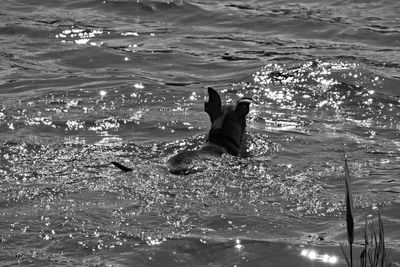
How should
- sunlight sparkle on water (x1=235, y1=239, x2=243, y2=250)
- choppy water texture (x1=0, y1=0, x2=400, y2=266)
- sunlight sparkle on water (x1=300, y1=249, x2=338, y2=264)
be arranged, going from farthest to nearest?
choppy water texture (x1=0, y1=0, x2=400, y2=266) → sunlight sparkle on water (x1=235, y1=239, x2=243, y2=250) → sunlight sparkle on water (x1=300, y1=249, x2=338, y2=264)

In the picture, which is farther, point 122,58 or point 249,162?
point 122,58

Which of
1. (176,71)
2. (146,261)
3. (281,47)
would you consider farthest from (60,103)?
(146,261)

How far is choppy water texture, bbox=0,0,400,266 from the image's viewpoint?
6383mm

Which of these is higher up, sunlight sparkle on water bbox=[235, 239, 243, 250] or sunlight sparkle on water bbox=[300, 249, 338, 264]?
sunlight sparkle on water bbox=[300, 249, 338, 264]

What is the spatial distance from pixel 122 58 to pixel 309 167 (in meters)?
4.85

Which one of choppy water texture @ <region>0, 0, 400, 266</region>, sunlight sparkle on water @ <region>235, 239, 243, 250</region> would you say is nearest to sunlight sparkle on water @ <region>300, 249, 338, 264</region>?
choppy water texture @ <region>0, 0, 400, 266</region>

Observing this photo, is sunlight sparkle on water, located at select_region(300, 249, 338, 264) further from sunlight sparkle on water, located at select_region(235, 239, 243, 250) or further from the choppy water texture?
sunlight sparkle on water, located at select_region(235, 239, 243, 250)

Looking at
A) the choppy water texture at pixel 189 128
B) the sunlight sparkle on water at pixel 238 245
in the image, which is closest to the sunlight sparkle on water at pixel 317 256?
the choppy water texture at pixel 189 128

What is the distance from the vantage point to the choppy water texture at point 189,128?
6383mm

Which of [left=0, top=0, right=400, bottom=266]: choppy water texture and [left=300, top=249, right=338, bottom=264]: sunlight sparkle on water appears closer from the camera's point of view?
[left=300, top=249, right=338, bottom=264]: sunlight sparkle on water

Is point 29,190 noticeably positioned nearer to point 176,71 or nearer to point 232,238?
point 232,238

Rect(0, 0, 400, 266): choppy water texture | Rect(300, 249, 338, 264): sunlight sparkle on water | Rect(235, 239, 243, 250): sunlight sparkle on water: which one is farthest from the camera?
Rect(0, 0, 400, 266): choppy water texture

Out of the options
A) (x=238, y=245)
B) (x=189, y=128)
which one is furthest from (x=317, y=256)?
(x=189, y=128)

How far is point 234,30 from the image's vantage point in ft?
44.5
